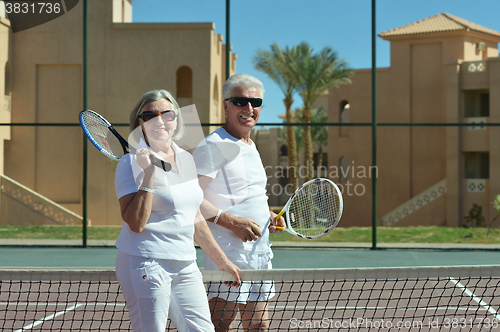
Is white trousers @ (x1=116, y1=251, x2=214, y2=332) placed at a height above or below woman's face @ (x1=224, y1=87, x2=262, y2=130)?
below

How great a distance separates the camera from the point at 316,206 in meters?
3.55

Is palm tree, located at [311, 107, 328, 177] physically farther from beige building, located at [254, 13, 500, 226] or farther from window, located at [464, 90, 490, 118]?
window, located at [464, 90, 490, 118]

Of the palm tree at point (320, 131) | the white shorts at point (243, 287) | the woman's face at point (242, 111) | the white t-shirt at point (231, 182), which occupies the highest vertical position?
the palm tree at point (320, 131)

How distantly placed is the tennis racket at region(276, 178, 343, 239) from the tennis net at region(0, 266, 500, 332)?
306 millimetres

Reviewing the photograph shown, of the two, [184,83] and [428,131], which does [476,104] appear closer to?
[428,131]

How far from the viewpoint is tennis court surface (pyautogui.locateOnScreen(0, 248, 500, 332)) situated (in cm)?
293

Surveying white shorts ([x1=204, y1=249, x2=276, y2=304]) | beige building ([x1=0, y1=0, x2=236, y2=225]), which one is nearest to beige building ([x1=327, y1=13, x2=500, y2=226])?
beige building ([x1=0, y1=0, x2=236, y2=225])

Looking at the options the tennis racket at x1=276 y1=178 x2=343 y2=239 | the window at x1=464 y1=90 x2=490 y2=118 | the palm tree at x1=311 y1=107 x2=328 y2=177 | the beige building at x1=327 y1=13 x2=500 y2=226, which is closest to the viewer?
the tennis racket at x1=276 y1=178 x2=343 y2=239

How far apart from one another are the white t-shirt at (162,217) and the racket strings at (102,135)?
307mm

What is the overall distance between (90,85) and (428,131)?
16.1 meters

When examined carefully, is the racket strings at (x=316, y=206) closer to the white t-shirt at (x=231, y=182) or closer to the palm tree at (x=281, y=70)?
the white t-shirt at (x=231, y=182)

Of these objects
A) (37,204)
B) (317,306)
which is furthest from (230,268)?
(37,204)

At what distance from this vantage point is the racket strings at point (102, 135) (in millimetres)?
2490

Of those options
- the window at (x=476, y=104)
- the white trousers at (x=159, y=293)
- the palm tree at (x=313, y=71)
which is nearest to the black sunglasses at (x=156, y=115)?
the white trousers at (x=159, y=293)
